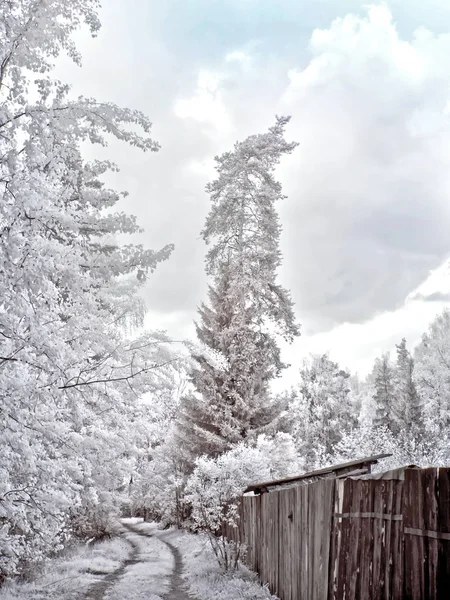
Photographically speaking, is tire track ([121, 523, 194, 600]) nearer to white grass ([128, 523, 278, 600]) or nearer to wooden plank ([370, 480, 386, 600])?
white grass ([128, 523, 278, 600])

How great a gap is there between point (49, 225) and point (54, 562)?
12.0 metres

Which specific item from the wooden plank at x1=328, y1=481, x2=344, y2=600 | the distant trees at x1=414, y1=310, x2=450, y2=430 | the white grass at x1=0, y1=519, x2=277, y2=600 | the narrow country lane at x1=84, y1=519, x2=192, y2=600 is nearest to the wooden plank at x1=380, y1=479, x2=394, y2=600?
the wooden plank at x1=328, y1=481, x2=344, y2=600

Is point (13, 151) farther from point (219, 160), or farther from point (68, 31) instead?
point (219, 160)

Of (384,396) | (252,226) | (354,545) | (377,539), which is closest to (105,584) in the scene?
(354,545)

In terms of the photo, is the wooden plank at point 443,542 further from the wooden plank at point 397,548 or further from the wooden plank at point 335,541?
the wooden plank at point 335,541

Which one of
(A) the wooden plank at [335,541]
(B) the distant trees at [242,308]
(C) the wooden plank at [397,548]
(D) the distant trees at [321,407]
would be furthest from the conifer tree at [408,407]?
(C) the wooden plank at [397,548]

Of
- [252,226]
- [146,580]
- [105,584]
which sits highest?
[252,226]

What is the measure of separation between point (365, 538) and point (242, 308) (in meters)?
A: 19.8

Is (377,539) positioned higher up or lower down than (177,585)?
higher up

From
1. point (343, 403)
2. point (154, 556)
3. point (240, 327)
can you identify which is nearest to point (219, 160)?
point (240, 327)

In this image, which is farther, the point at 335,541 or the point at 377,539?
the point at 335,541

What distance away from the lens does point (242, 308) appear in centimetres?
2480

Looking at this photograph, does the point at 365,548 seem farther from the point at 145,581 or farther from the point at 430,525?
the point at 145,581

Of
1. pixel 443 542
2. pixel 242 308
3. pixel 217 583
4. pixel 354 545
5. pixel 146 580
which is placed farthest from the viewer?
pixel 242 308
